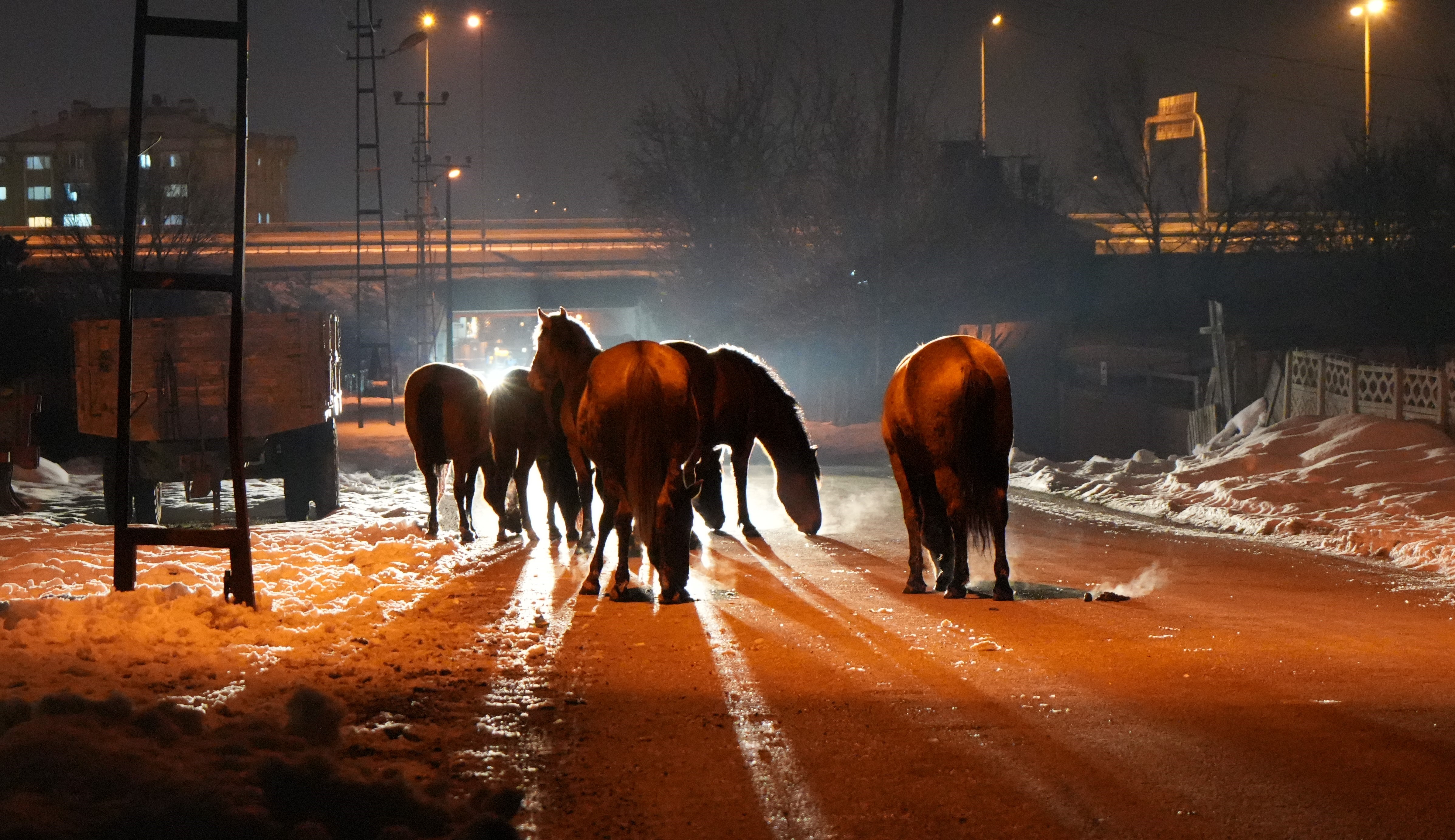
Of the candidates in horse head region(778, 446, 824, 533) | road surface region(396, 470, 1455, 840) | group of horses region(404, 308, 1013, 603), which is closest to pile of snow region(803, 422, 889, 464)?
horse head region(778, 446, 824, 533)

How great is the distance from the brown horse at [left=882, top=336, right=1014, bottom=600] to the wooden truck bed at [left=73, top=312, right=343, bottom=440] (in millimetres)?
7730

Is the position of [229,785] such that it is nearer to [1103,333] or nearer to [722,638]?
[722,638]

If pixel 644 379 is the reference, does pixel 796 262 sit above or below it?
above

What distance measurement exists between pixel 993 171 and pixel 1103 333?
26.7ft

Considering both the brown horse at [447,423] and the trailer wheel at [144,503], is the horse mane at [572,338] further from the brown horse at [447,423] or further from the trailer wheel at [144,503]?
the trailer wheel at [144,503]

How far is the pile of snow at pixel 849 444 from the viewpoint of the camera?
95.6 feet

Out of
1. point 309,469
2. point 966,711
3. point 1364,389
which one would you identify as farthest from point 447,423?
point 1364,389

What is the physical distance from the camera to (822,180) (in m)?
40.0

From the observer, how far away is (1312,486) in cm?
1650

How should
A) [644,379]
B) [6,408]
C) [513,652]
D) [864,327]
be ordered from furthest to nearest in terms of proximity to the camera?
1. [864,327]
2. [6,408]
3. [644,379]
4. [513,652]

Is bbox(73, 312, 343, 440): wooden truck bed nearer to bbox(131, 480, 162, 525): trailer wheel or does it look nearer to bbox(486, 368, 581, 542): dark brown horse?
bbox(131, 480, 162, 525): trailer wheel

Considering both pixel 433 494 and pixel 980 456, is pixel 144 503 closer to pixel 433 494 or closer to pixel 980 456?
pixel 433 494

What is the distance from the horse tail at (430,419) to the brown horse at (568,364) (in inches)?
138

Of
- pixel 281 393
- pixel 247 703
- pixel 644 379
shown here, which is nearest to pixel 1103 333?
pixel 281 393
